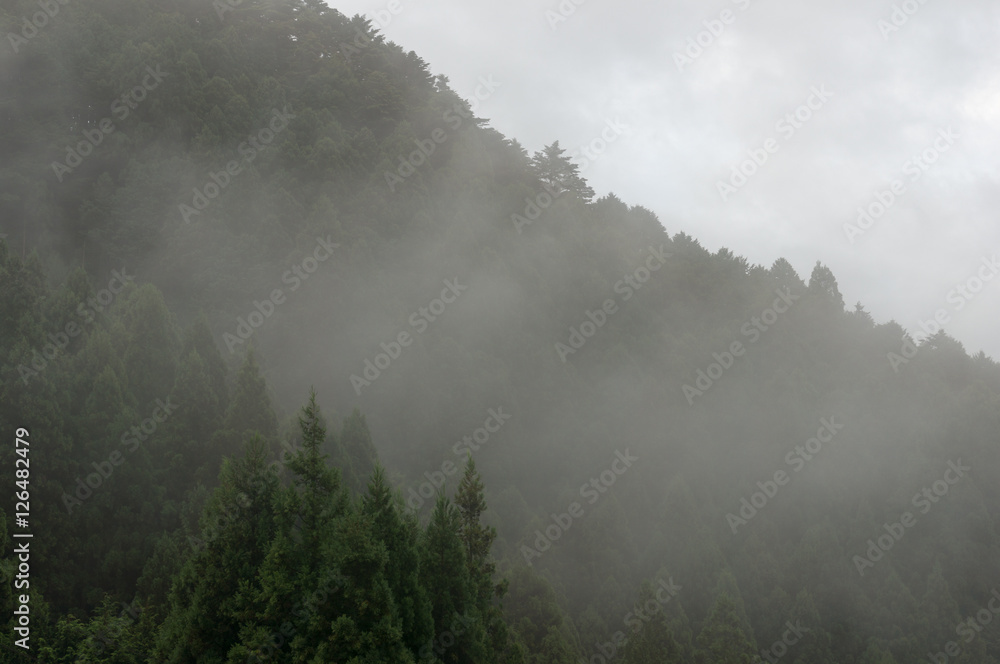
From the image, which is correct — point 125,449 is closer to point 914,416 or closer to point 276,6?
point 276,6

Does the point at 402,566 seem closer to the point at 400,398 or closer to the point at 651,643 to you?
the point at 651,643

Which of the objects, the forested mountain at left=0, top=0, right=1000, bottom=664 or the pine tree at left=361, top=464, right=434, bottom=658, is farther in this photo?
the forested mountain at left=0, top=0, right=1000, bottom=664

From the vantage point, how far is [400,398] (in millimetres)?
39500

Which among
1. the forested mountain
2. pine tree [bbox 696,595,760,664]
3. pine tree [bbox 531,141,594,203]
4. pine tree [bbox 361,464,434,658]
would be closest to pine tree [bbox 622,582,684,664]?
the forested mountain

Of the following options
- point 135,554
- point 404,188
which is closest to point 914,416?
point 404,188

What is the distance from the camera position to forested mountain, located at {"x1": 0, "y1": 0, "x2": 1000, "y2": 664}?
17.0 meters

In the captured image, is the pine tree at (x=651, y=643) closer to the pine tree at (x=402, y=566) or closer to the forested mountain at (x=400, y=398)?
the forested mountain at (x=400, y=398)

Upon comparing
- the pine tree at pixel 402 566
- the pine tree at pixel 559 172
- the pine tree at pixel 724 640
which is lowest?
the pine tree at pixel 724 640

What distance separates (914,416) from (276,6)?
192 ft

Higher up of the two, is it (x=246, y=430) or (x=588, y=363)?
(x=588, y=363)

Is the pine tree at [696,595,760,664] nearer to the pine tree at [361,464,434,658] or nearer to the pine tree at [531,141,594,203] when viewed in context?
the pine tree at [361,464,434,658]

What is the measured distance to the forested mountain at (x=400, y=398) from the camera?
17.0m

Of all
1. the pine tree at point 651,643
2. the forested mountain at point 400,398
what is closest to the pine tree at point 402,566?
the forested mountain at point 400,398

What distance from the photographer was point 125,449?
78.5 feet
